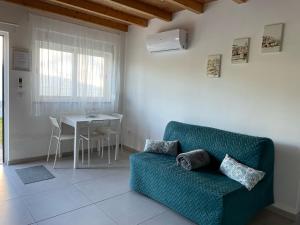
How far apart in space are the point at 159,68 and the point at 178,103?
0.72 metres

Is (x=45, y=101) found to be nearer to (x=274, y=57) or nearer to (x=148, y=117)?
(x=148, y=117)

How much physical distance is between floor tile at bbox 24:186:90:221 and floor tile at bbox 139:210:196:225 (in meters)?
0.76

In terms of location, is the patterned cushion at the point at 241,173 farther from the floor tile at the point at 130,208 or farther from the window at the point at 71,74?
the window at the point at 71,74

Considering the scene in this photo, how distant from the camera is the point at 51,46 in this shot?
3602 mm

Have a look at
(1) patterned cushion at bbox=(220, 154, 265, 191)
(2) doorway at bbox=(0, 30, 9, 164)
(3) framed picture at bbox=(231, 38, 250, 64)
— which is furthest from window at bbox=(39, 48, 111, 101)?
(1) patterned cushion at bbox=(220, 154, 265, 191)

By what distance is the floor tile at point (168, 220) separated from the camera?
223cm

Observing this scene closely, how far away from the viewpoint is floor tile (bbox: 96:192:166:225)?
88.9 inches

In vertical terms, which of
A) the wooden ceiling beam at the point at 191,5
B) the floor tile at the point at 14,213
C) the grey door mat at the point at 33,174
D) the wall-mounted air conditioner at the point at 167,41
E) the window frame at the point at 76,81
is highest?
the wooden ceiling beam at the point at 191,5

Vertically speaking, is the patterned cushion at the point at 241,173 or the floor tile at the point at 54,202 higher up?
the patterned cushion at the point at 241,173

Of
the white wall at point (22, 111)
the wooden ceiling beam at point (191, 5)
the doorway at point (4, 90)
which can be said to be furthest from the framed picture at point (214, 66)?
the doorway at point (4, 90)

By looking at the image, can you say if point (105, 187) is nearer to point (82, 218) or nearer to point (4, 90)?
point (82, 218)

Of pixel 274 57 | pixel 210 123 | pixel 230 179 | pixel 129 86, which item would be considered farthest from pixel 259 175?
pixel 129 86

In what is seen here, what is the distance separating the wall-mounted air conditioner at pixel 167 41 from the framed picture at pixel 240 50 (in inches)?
30.1

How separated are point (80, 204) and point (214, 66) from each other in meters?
2.33
